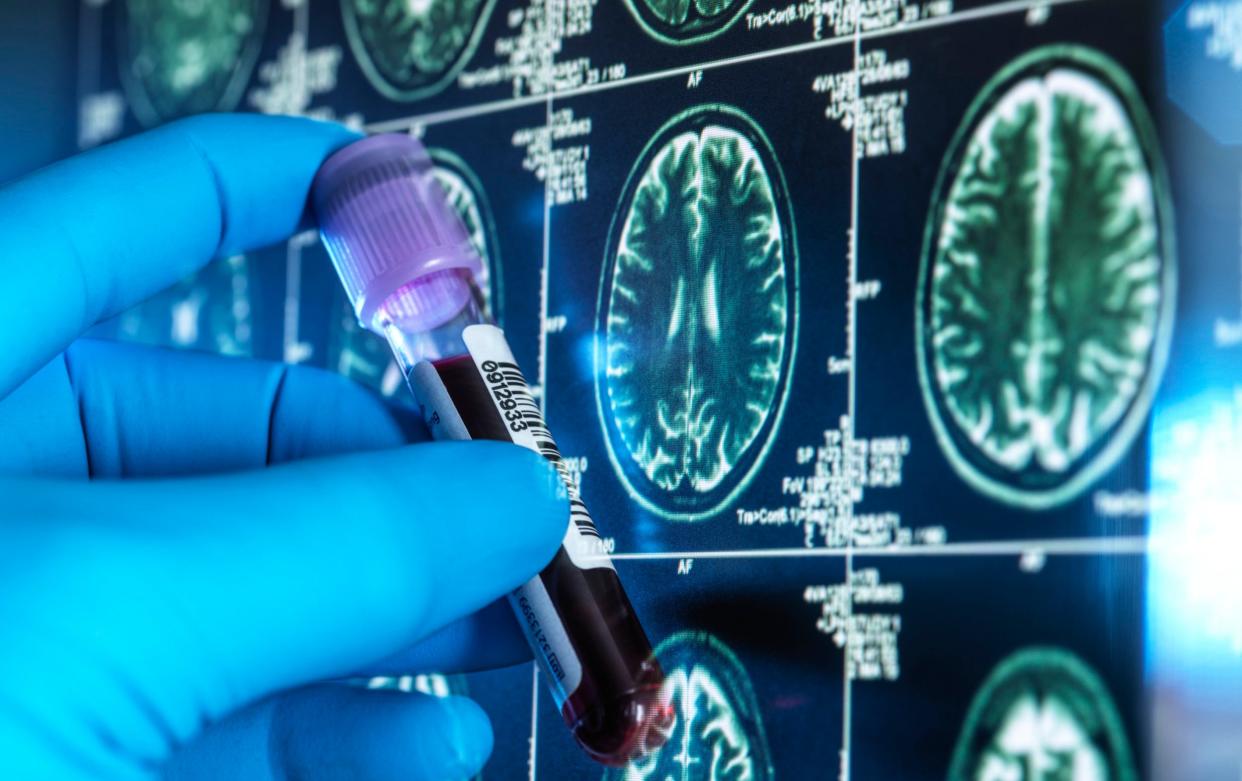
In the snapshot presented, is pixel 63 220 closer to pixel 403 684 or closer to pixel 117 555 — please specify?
pixel 117 555

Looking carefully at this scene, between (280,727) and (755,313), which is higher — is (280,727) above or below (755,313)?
below

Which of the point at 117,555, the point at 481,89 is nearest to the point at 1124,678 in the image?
the point at 117,555

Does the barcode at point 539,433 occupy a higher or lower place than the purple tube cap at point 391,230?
lower

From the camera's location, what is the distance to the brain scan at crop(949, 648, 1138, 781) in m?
0.52

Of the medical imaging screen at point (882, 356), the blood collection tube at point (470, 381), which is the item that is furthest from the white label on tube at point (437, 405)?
the medical imaging screen at point (882, 356)

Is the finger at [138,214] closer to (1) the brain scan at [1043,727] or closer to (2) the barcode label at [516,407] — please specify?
(2) the barcode label at [516,407]

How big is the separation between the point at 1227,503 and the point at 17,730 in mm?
477

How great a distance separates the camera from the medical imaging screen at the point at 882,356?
523mm

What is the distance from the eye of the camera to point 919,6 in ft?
2.02

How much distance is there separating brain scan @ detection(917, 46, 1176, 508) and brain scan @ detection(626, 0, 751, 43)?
0.16 metres

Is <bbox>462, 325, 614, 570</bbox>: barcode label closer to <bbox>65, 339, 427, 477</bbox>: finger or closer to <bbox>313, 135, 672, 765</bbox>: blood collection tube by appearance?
<bbox>313, 135, 672, 765</bbox>: blood collection tube

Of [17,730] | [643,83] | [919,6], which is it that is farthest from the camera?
[643,83]

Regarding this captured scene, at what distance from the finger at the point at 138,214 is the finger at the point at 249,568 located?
0.14m

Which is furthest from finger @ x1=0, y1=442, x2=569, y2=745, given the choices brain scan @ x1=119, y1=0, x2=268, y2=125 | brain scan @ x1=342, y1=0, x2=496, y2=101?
brain scan @ x1=119, y1=0, x2=268, y2=125
